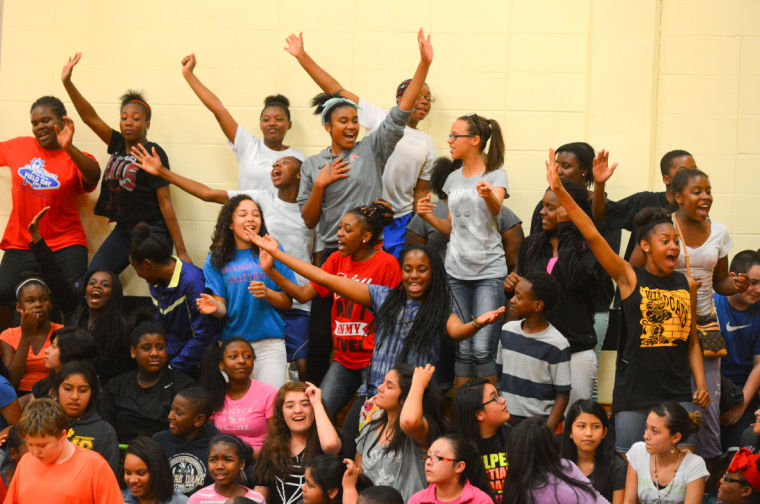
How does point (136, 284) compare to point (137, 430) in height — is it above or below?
above

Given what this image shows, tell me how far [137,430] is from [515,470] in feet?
7.97

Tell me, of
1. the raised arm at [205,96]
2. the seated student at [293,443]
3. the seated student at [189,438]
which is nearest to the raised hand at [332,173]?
the raised arm at [205,96]

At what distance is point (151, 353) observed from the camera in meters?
5.93

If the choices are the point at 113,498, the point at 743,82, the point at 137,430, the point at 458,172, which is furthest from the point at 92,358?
the point at 743,82

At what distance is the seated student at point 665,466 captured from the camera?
4953 millimetres

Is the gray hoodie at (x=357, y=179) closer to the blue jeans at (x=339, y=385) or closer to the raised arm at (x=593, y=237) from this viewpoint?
the blue jeans at (x=339, y=385)

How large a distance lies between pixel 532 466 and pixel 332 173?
259 cm

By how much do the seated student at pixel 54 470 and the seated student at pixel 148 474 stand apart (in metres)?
0.51

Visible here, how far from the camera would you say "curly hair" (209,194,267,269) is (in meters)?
6.32

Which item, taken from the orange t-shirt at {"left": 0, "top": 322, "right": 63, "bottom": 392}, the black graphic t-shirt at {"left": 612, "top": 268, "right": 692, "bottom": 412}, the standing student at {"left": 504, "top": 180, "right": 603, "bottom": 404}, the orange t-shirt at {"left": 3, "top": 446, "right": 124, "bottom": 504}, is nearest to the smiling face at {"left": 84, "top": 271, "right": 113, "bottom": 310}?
the orange t-shirt at {"left": 0, "top": 322, "right": 63, "bottom": 392}

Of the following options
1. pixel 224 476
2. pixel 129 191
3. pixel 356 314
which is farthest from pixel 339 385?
pixel 129 191

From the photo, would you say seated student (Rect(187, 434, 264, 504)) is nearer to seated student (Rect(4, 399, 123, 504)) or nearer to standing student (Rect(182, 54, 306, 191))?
seated student (Rect(4, 399, 123, 504))

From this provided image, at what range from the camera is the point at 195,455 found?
549 cm

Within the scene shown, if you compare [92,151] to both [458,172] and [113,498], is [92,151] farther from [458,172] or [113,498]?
[113,498]
